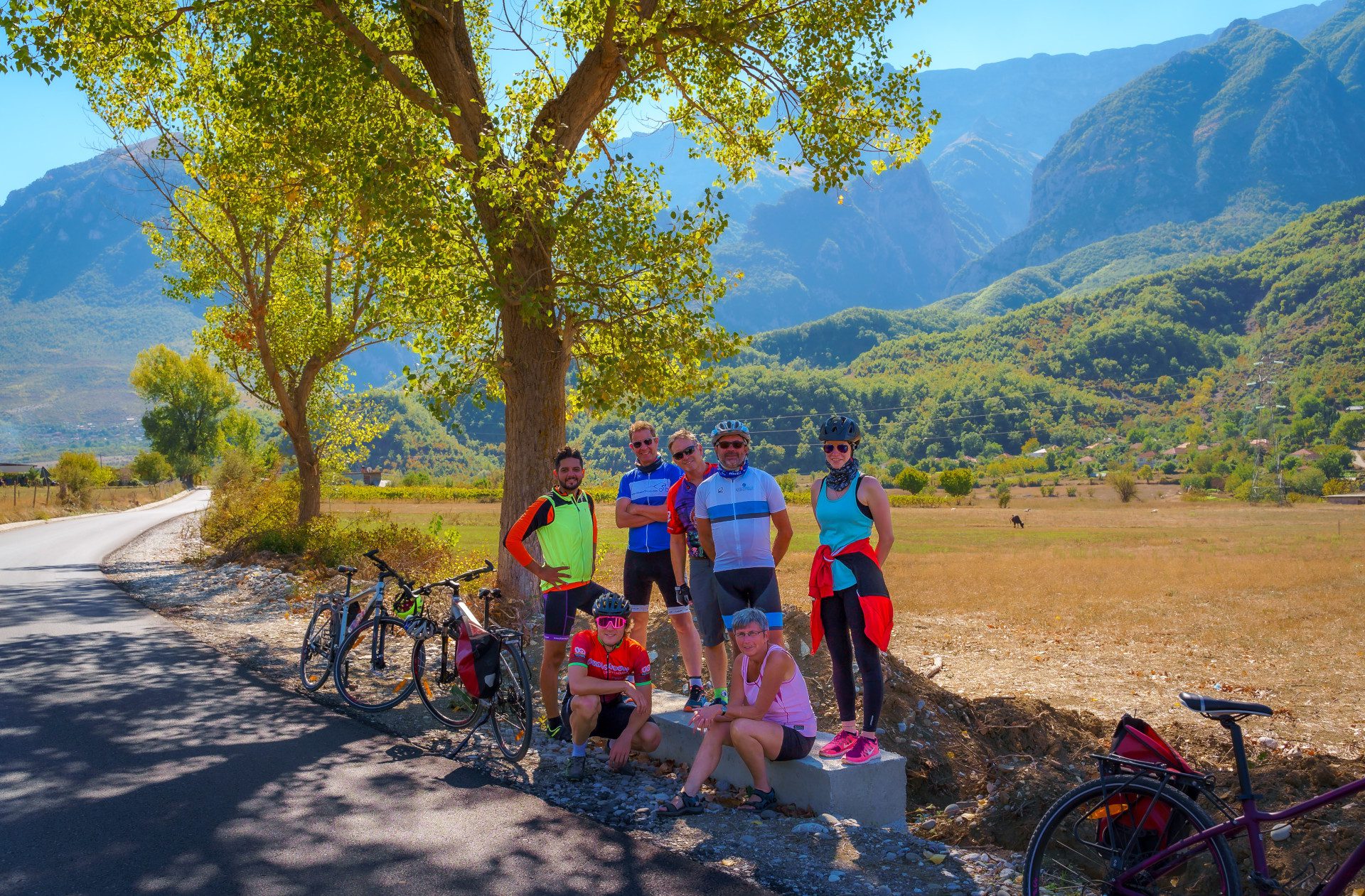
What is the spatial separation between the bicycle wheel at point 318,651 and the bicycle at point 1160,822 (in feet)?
22.4

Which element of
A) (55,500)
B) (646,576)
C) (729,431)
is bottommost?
(646,576)

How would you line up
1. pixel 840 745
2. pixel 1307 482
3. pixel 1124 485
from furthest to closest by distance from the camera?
1. pixel 1307 482
2. pixel 1124 485
3. pixel 840 745

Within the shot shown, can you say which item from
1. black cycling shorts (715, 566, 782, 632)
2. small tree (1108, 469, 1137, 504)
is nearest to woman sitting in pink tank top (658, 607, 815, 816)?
black cycling shorts (715, 566, 782, 632)

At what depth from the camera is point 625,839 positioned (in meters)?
5.50

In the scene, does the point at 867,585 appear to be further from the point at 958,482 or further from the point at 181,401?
the point at 181,401

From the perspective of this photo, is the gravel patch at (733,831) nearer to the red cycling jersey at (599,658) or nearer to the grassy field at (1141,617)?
the red cycling jersey at (599,658)

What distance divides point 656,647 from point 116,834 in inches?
257

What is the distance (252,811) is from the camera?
5.76 metres

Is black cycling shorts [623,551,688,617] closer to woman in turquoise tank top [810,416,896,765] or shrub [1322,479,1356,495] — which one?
woman in turquoise tank top [810,416,896,765]

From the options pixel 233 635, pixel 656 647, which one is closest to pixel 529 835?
pixel 656 647

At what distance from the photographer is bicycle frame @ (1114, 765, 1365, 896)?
3.47 meters

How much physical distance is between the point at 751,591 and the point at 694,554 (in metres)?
0.68

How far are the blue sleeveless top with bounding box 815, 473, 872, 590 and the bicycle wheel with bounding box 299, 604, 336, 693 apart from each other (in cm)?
504

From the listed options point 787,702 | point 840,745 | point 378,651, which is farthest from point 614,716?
point 378,651
